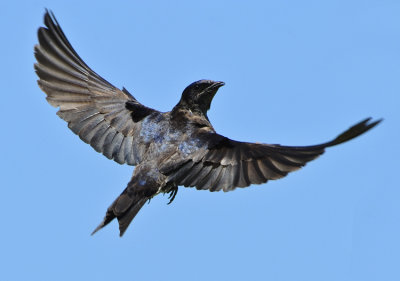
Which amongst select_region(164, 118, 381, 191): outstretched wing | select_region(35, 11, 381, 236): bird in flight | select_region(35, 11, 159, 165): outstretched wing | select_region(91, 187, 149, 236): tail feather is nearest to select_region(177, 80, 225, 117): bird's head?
select_region(35, 11, 381, 236): bird in flight

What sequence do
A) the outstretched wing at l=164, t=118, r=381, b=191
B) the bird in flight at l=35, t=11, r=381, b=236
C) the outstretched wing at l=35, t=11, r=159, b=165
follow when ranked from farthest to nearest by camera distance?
the outstretched wing at l=35, t=11, r=159, b=165 → the bird in flight at l=35, t=11, r=381, b=236 → the outstretched wing at l=164, t=118, r=381, b=191

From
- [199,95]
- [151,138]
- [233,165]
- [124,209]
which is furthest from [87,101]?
[233,165]

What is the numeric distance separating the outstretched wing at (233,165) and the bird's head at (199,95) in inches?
39.9

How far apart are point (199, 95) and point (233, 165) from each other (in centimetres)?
170

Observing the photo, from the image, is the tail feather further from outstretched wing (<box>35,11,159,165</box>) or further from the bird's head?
the bird's head

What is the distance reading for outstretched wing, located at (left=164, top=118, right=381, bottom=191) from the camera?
33.9 feet

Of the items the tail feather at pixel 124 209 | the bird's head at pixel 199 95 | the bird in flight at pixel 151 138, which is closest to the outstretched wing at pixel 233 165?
the bird in flight at pixel 151 138

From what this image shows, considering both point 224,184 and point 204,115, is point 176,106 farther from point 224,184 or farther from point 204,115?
point 224,184

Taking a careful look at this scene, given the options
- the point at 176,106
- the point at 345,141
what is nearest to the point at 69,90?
the point at 176,106

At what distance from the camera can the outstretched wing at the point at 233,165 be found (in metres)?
10.3

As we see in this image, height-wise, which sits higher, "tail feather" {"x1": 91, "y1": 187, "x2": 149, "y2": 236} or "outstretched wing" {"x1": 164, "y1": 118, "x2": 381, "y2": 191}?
"outstretched wing" {"x1": 164, "y1": 118, "x2": 381, "y2": 191}

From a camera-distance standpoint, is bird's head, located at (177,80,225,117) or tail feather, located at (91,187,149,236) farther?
bird's head, located at (177,80,225,117)

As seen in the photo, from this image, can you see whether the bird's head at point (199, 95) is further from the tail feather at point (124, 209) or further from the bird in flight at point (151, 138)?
the tail feather at point (124, 209)

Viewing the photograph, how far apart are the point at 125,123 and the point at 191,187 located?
6.16 feet
